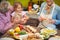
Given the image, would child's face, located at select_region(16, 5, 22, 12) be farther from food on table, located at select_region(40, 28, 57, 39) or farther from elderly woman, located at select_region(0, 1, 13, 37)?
food on table, located at select_region(40, 28, 57, 39)

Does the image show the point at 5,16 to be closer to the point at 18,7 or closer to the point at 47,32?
the point at 18,7

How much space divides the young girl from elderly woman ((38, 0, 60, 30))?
0.40ft

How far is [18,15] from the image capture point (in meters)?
1.94

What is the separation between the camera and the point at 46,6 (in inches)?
75.8

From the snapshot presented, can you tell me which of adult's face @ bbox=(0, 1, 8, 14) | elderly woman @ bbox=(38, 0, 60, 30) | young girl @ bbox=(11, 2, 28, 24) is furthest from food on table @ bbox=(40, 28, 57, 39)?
adult's face @ bbox=(0, 1, 8, 14)

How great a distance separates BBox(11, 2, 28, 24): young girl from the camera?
1.92 m

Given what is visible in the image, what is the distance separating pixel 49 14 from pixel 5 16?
320 mm

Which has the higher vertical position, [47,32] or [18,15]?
[18,15]

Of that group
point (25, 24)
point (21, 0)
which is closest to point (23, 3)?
point (21, 0)

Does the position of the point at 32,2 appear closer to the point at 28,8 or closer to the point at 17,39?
the point at 28,8

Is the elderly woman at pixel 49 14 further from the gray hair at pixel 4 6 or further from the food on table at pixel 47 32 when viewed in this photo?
the gray hair at pixel 4 6

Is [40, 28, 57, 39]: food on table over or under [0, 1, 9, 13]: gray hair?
under

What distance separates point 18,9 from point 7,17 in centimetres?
10

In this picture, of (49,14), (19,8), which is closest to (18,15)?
(19,8)
